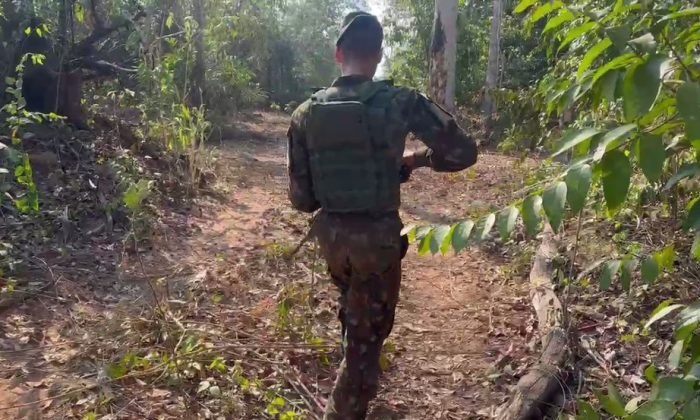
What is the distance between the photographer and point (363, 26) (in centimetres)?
281

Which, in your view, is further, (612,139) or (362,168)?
(362,168)

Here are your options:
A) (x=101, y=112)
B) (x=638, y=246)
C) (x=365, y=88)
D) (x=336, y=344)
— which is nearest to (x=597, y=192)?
(x=638, y=246)

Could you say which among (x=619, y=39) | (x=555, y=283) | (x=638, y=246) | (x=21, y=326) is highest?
(x=619, y=39)

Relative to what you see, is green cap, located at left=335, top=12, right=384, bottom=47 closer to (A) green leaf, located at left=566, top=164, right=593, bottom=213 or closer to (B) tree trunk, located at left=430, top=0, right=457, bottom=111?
(A) green leaf, located at left=566, top=164, right=593, bottom=213

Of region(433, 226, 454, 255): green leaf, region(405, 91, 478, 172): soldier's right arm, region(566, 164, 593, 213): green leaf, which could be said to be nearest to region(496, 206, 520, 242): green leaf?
region(433, 226, 454, 255): green leaf

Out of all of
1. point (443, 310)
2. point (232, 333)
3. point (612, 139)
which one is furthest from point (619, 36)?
point (443, 310)

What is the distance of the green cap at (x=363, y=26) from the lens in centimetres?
281

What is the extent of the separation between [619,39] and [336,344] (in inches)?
127

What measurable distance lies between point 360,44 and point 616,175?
1.90 m

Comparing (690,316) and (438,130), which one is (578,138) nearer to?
(690,316)

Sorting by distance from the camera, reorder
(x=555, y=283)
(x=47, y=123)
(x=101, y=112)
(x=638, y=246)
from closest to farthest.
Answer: (x=638, y=246)
(x=555, y=283)
(x=47, y=123)
(x=101, y=112)

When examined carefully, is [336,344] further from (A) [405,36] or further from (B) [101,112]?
(A) [405,36]

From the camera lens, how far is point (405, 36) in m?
21.6

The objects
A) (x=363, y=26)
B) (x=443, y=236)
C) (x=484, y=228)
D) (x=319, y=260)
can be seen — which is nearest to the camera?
(x=484, y=228)
